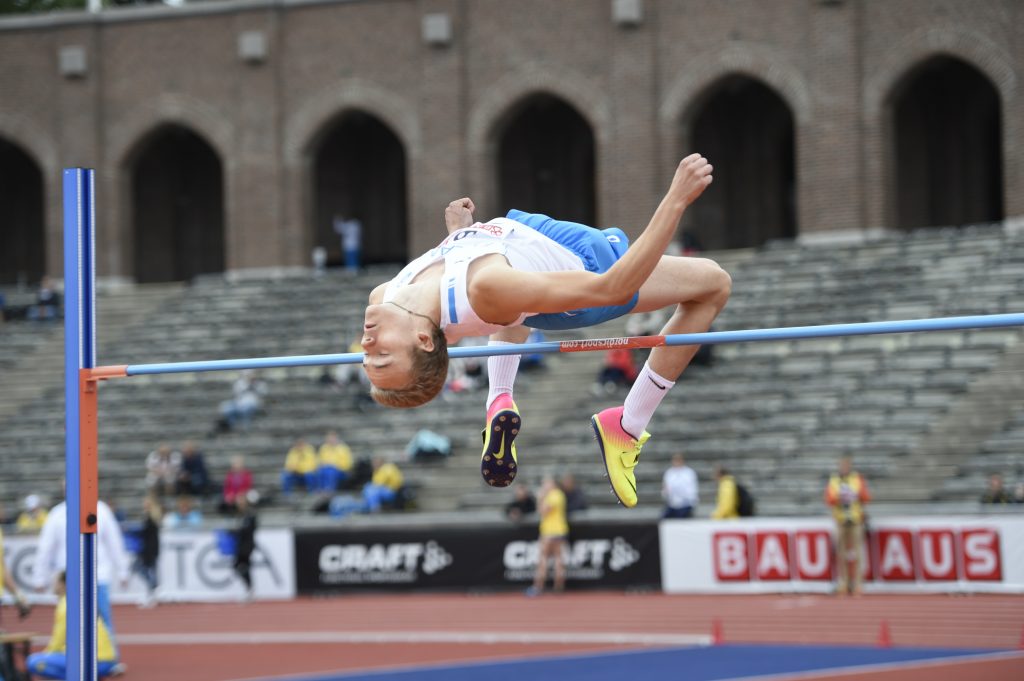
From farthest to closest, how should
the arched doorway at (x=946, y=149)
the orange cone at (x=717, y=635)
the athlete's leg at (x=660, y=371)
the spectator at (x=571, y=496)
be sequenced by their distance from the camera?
the arched doorway at (x=946, y=149) < the spectator at (x=571, y=496) < the orange cone at (x=717, y=635) < the athlete's leg at (x=660, y=371)

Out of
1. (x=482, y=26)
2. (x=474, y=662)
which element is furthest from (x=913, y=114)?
(x=474, y=662)

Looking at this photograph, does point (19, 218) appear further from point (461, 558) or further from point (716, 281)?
point (716, 281)

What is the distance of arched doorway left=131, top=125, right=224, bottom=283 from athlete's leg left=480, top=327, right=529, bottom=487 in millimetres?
28628

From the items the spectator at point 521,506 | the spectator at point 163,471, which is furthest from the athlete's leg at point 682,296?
the spectator at point 163,471

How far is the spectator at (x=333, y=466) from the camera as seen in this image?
72.1 feet

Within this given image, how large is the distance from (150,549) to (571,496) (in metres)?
5.42

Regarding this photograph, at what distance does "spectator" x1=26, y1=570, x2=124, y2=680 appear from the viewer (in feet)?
42.2

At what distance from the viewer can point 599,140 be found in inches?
1152

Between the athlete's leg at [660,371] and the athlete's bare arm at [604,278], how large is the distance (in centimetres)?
75

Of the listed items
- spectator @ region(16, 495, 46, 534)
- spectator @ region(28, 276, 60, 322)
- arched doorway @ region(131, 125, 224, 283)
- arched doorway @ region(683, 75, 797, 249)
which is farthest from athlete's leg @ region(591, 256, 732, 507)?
arched doorway @ region(131, 125, 224, 283)

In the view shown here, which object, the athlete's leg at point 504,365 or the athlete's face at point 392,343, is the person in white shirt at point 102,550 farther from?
the athlete's face at point 392,343

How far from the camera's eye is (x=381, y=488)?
2119 cm

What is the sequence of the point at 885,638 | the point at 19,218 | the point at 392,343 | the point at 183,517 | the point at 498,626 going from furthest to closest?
1. the point at 19,218
2. the point at 183,517
3. the point at 498,626
4. the point at 885,638
5. the point at 392,343

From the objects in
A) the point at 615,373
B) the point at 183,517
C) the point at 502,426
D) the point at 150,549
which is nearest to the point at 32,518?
the point at 183,517
